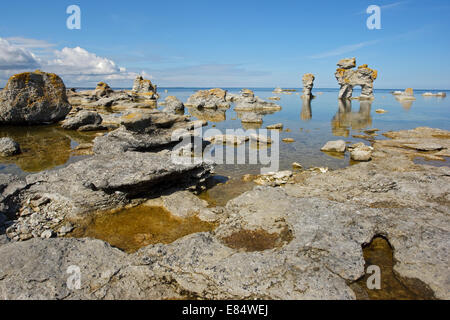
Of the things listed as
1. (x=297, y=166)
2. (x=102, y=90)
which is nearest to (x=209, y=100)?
(x=102, y=90)

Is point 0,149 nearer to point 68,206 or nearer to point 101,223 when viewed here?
point 68,206

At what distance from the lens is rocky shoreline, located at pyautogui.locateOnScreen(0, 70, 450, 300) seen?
4.85 metres

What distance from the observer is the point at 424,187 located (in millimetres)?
8969

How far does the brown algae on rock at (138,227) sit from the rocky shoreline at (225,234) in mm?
310

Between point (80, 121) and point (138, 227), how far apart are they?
871 inches

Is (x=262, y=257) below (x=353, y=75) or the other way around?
below

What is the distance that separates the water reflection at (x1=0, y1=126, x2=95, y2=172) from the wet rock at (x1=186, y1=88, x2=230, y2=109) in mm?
34548

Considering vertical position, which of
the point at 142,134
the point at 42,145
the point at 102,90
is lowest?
the point at 42,145

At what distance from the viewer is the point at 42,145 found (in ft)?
61.2

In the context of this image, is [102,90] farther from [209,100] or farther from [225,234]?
[225,234]

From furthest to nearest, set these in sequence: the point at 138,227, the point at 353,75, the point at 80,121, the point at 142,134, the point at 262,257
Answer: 1. the point at 353,75
2. the point at 80,121
3. the point at 142,134
4. the point at 138,227
5. the point at 262,257

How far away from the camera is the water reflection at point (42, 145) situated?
47.4 ft
